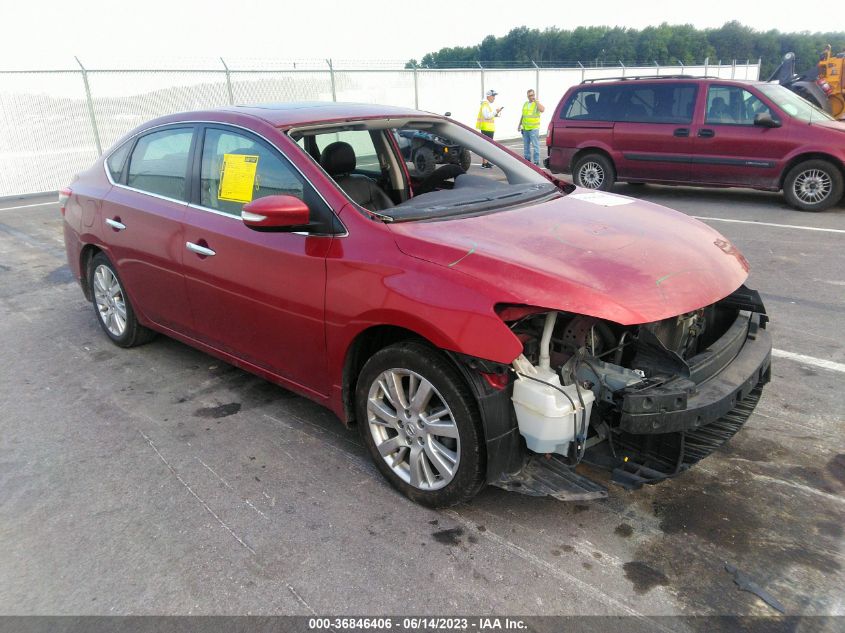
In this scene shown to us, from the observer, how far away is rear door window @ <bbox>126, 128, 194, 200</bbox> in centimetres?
400

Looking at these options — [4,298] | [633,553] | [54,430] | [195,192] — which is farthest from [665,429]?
[4,298]

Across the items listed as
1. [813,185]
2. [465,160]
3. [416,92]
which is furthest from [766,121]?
[416,92]

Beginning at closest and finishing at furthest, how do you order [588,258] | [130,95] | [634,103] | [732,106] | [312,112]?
[588,258] → [312,112] → [732,106] → [634,103] → [130,95]

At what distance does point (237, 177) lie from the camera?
3.62 meters

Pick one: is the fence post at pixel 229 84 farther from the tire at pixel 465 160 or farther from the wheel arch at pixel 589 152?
the tire at pixel 465 160

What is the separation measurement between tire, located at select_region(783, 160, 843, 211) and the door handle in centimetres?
878

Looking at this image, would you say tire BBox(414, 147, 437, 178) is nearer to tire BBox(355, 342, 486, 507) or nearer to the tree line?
tire BBox(355, 342, 486, 507)

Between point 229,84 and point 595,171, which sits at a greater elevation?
point 229,84

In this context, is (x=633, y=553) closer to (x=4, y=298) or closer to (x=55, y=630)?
(x=55, y=630)

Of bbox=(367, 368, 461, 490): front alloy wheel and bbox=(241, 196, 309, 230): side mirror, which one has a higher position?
bbox=(241, 196, 309, 230): side mirror

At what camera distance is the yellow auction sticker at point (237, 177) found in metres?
3.54

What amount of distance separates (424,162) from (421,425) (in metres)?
2.03

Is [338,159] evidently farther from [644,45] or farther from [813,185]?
[644,45]

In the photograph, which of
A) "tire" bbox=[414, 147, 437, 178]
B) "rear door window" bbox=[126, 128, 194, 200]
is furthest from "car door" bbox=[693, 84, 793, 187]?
"rear door window" bbox=[126, 128, 194, 200]
